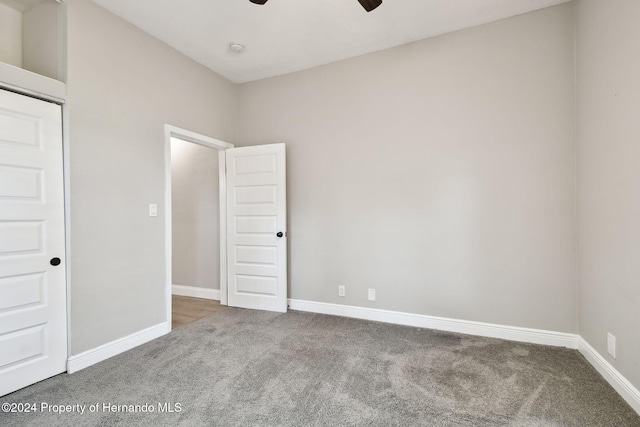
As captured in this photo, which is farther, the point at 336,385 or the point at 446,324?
the point at 446,324

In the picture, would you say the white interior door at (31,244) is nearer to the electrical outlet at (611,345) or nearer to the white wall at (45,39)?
the white wall at (45,39)

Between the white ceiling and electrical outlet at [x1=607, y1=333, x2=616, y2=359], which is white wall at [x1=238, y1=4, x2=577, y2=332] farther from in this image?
electrical outlet at [x1=607, y1=333, x2=616, y2=359]

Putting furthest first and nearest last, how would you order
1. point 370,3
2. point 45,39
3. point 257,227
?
point 257,227 → point 45,39 → point 370,3

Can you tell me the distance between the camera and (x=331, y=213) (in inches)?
136

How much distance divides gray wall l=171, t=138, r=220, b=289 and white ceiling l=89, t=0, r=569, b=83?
4.87 feet

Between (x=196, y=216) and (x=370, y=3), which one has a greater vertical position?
(x=370, y=3)

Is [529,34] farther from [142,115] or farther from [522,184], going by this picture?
[142,115]

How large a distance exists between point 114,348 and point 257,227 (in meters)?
1.83

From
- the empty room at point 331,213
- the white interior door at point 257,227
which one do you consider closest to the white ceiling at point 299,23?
the empty room at point 331,213

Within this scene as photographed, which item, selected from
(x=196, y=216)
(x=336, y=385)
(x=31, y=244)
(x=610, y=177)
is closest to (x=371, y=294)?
(x=336, y=385)

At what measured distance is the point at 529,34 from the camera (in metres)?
2.61

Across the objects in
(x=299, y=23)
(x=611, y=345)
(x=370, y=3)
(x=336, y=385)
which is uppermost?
(x=299, y=23)

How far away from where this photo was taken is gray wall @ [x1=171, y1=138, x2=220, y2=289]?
4.12 meters

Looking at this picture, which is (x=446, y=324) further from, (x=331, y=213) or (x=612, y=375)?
(x=331, y=213)
